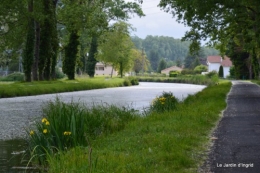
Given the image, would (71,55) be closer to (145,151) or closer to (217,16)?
(217,16)

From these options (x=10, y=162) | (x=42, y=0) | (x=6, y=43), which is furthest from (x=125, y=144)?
(x=6, y=43)

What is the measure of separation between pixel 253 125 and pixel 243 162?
544 centimetres

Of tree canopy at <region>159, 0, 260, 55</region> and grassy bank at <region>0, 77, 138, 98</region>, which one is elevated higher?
tree canopy at <region>159, 0, 260, 55</region>

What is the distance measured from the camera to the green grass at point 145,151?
7.20 m

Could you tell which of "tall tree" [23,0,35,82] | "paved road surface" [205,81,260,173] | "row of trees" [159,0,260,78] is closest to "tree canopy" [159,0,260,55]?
"row of trees" [159,0,260,78]

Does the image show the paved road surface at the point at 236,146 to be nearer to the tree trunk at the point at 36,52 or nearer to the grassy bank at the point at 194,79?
the tree trunk at the point at 36,52

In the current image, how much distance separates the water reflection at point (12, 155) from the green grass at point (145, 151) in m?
1.08

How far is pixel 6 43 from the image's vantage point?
47.0 meters

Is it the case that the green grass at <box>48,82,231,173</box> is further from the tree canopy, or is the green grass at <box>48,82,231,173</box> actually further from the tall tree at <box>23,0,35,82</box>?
the tall tree at <box>23,0,35,82</box>

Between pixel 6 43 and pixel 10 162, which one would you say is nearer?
pixel 10 162

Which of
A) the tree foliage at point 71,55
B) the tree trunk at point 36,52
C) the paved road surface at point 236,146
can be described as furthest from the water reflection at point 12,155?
the tree foliage at point 71,55

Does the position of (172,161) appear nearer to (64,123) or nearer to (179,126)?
(64,123)

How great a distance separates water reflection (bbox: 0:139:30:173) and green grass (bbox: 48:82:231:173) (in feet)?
3.53

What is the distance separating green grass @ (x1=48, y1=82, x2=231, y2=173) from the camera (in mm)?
7195
